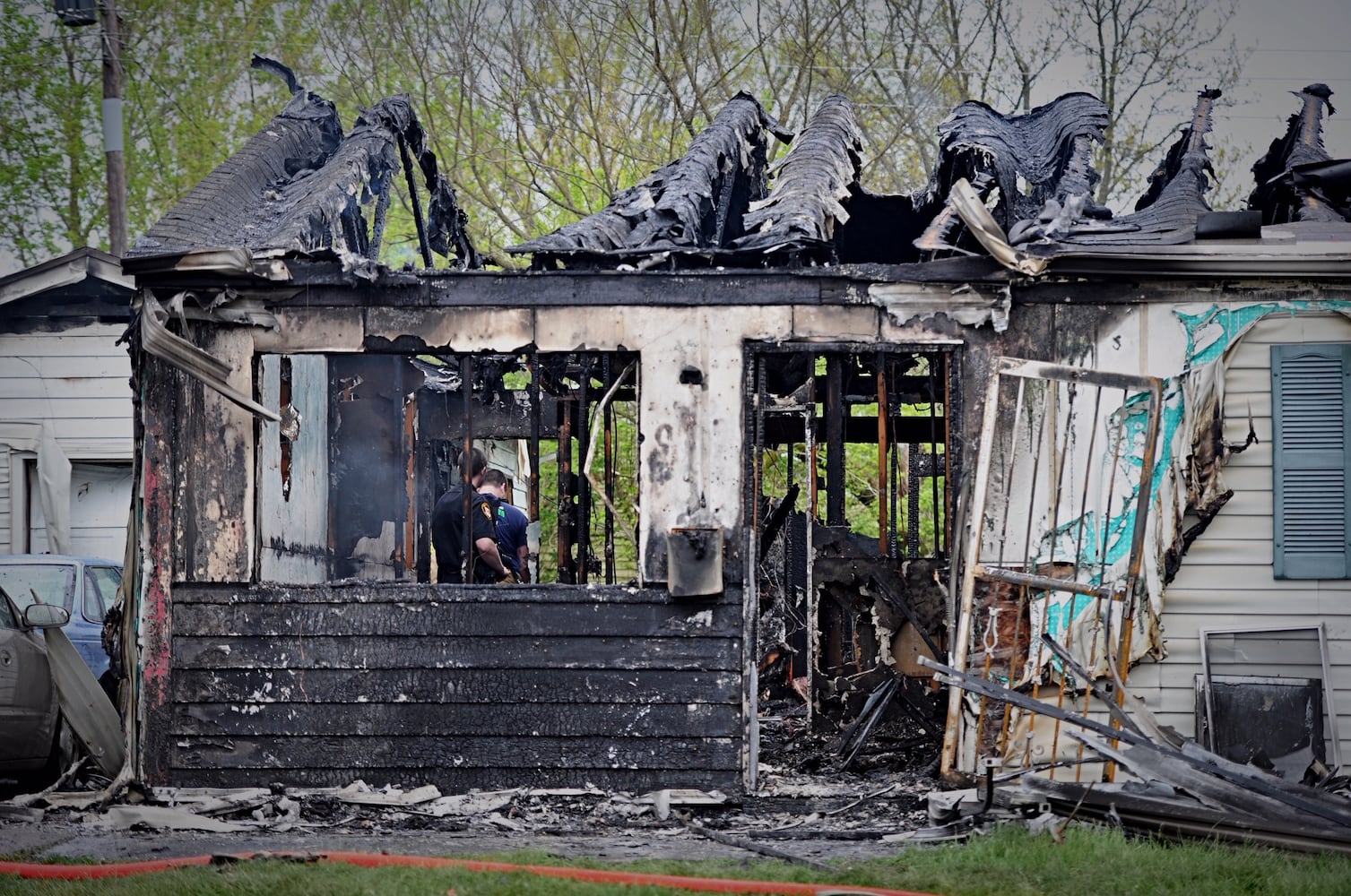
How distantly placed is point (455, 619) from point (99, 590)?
428 centimetres

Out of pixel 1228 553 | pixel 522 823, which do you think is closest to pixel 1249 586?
pixel 1228 553

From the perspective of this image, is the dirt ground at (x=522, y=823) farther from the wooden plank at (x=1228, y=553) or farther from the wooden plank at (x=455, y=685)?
the wooden plank at (x=1228, y=553)

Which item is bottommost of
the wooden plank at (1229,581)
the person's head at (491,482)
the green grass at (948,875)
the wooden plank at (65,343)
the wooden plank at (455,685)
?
the green grass at (948,875)

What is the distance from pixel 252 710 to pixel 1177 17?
772 inches

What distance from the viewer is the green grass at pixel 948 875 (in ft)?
18.9

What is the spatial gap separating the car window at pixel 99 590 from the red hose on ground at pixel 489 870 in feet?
15.5

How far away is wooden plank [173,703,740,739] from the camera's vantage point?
8391 mm

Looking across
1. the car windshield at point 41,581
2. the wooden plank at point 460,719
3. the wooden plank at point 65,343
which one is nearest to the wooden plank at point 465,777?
the wooden plank at point 460,719

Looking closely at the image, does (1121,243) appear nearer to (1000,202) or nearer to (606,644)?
(1000,202)

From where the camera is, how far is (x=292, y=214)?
376 inches

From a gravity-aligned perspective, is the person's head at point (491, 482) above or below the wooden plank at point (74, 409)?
below

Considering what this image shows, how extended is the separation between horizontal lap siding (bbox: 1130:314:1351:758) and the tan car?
6732mm

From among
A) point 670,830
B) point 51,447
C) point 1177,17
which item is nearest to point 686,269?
point 670,830

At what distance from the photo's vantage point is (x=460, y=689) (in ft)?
27.7
